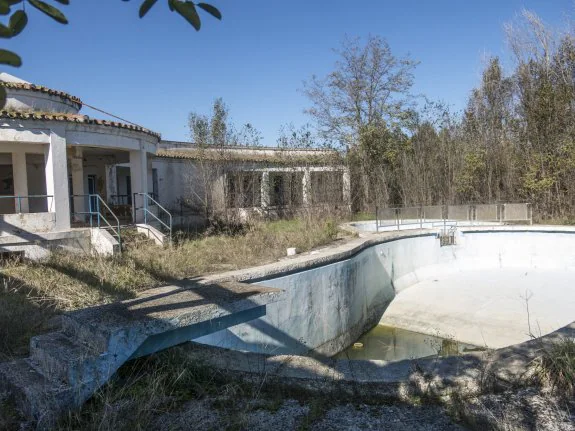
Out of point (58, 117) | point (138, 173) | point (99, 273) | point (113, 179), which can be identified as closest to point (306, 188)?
point (113, 179)

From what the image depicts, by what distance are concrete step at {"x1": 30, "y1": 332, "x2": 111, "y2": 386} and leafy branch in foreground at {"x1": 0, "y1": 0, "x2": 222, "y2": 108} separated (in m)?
1.74

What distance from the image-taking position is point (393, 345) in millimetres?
10289

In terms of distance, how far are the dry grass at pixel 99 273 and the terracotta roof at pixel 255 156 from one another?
24.3 ft

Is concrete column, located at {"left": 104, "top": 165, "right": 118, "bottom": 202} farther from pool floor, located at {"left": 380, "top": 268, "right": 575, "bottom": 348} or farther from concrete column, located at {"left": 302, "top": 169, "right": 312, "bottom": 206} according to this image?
pool floor, located at {"left": 380, "top": 268, "right": 575, "bottom": 348}

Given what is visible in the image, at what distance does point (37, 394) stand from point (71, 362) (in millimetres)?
224

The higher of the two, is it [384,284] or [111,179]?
[111,179]

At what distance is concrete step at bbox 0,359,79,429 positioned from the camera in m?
2.36

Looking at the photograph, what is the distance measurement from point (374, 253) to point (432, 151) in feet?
34.1

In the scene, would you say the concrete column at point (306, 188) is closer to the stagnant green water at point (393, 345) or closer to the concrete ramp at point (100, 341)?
the stagnant green water at point (393, 345)

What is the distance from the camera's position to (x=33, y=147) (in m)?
11.8

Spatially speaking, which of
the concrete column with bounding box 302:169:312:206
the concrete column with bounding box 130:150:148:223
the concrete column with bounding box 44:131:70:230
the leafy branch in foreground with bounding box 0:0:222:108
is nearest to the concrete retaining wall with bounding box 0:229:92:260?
the concrete column with bounding box 44:131:70:230

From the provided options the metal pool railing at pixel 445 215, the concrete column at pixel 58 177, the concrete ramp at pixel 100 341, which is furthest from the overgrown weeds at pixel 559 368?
the metal pool railing at pixel 445 215

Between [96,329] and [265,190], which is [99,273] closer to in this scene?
[96,329]

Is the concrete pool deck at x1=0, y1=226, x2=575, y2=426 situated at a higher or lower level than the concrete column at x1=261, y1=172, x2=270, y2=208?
lower
